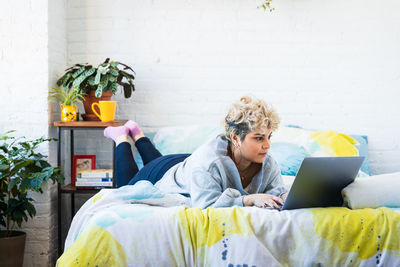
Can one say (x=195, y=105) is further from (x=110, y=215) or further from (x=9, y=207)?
(x=110, y=215)

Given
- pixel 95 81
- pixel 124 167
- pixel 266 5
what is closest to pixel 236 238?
pixel 124 167

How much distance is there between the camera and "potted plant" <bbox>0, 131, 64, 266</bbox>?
2760 mm

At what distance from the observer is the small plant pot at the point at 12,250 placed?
9.07ft

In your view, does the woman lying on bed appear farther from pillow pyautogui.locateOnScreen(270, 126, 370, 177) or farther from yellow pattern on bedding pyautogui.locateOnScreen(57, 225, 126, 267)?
pillow pyautogui.locateOnScreen(270, 126, 370, 177)

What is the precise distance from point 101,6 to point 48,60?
634 millimetres

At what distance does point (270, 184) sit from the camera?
2.11 metres

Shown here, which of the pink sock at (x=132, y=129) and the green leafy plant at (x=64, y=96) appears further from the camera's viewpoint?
the green leafy plant at (x=64, y=96)

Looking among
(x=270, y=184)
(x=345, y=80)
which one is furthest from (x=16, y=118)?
(x=345, y=80)

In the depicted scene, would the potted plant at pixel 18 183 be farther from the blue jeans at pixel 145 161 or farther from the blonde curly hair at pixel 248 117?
the blonde curly hair at pixel 248 117

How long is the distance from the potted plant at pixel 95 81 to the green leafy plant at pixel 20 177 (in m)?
0.43

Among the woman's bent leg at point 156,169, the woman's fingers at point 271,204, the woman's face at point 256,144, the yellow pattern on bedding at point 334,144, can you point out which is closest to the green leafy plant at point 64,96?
the woman's bent leg at point 156,169

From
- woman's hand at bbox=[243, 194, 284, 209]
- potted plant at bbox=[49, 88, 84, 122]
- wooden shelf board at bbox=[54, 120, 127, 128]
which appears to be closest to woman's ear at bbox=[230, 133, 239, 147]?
woman's hand at bbox=[243, 194, 284, 209]

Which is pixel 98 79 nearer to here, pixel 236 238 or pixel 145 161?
pixel 145 161

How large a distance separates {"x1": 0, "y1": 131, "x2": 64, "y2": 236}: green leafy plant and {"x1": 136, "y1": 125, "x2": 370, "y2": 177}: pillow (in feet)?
2.18
